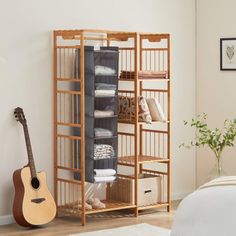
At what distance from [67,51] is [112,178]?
4.03 ft

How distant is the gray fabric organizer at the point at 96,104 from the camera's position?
640cm

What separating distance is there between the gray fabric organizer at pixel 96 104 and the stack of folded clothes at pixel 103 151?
1.6 inches

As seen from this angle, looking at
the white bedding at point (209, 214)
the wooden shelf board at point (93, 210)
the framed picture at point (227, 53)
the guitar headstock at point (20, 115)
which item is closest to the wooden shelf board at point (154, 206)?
the wooden shelf board at point (93, 210)

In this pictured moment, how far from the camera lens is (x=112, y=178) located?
260 inches

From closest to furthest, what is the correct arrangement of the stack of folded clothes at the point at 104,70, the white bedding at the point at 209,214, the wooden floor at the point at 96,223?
the white bedding at the point at 209,214
the wooden floor at the point at 96,223
the stack of folded clothes at the point at 104,70

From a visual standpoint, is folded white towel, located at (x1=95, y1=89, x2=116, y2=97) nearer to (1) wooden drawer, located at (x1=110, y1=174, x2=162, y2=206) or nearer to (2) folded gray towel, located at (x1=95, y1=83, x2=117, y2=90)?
(2) folded gray towel, located at (x1=95, y1=83, x2=117, y2=90)

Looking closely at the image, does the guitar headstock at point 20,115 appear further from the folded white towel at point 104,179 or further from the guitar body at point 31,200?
the folded white towel at point 104,179

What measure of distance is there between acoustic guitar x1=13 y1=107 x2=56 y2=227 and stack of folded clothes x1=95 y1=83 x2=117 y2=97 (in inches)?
27.1

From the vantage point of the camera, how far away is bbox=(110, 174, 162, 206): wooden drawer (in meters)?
6.78

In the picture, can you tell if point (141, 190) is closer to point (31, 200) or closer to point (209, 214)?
point (31, 200)

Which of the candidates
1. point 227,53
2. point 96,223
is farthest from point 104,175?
point 227,53

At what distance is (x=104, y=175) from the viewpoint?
654cm

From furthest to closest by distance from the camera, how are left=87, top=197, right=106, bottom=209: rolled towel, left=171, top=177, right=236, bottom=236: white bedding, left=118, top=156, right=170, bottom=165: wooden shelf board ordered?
left=118, top=156, right=170, bottom=165: wooden shelf board, left=87, top=197, right=106, bottom=209: rolled towel, left=171, top=177, right=236, bottom=236: white bedding

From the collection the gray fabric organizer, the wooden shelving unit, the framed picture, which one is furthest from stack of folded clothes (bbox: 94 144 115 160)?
the framed picture
